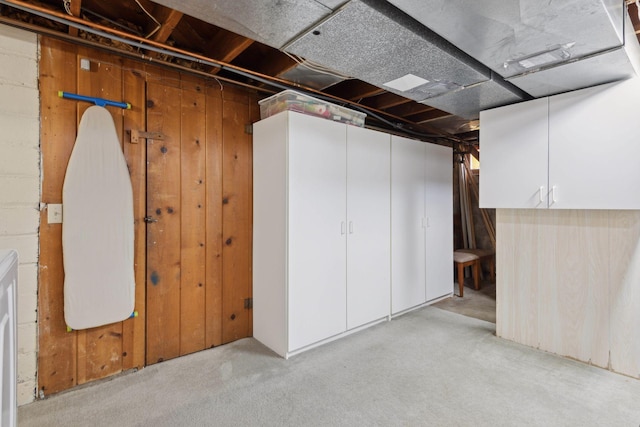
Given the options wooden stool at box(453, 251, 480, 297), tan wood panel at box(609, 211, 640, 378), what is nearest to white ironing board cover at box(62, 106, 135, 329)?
tan wood panel at box(609, 211, 640, 378)

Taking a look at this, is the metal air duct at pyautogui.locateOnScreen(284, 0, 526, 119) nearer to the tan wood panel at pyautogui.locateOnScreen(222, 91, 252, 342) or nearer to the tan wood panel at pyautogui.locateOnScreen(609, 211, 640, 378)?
the tan wood panel at pyautogui.locateOnScreen(222, 91, 252, 342)

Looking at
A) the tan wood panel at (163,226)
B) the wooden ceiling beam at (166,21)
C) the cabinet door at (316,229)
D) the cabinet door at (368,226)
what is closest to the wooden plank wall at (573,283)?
the cabinet door at (368,226)

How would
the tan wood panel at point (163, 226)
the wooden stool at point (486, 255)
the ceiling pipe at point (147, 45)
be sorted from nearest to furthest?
the ceiling pipe at point (147, 45) → the tan wood panel at point (163, 226) → the wooden stool at point (486, 255)

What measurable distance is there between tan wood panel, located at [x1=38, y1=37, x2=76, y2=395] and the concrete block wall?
0.03 m

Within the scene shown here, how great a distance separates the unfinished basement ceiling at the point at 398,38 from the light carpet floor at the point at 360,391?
214cm

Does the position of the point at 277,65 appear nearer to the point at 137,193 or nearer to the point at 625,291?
the point at 137,193

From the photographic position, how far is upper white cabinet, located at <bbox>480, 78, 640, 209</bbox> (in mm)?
2195

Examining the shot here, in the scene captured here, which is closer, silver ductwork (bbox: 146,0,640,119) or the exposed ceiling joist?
silver ductwork (bbox: 146,0,640,119)

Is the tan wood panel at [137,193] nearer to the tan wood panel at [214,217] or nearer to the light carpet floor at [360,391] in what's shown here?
the light carpet floor at [360,391]

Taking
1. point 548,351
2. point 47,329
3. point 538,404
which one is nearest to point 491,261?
point 548,351

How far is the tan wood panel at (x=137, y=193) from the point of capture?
2287 mm

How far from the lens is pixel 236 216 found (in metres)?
2.83

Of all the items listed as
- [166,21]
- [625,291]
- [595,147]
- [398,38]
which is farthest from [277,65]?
[625,291]

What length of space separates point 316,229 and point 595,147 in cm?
219
